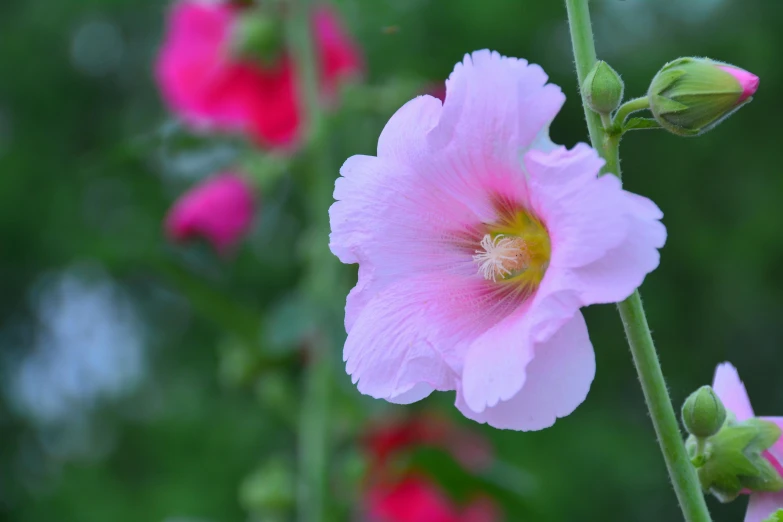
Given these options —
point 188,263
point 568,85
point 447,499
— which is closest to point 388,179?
point 188,263

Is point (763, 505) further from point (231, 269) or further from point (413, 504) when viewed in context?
point (231, 269)

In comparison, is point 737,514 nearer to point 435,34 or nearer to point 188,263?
point 435,34

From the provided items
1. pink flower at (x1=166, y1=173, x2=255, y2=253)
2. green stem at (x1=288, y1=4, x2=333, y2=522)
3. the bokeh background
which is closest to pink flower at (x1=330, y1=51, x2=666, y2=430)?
green stem at (x1=288, y1=4, x2=333, y2=522)

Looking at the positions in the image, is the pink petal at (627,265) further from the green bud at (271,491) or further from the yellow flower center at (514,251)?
the green bud at (271,491)

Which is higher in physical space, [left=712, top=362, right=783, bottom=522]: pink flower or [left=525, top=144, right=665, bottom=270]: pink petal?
[left=525, top=144, right=665, bottom=270]: pink petal

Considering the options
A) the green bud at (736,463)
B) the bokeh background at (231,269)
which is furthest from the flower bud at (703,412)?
the bokeh background at (231,269)

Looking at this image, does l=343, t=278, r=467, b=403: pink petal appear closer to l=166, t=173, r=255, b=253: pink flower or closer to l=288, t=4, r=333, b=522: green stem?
l=288, t=4, r=333, b=522: green stem

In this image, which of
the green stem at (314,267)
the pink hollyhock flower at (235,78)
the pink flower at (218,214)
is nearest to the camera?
the green stem at (314,267)
